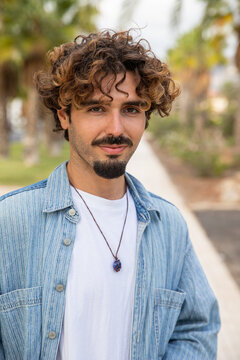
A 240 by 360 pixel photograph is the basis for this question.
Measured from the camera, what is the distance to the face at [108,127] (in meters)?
1.70

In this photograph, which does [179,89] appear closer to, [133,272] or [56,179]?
[56,179]

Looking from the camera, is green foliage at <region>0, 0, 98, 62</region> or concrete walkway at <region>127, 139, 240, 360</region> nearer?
concrete walkway at <region>127, 139, 240, 360</region>

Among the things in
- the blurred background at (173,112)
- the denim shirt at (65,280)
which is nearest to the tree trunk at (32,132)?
the blurred background at (173,112)

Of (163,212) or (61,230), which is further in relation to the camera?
(163,212)

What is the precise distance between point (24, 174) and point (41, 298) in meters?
14.3

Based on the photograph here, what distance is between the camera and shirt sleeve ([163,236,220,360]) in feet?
6.02

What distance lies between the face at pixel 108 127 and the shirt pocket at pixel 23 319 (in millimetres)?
534

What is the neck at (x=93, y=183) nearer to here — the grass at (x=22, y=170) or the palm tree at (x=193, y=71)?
the grass at (x=22, y=170)

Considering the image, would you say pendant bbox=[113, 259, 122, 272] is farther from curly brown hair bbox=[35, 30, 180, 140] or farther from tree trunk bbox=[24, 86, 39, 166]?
tree trunk bbox=[24, 86, 39, 166]

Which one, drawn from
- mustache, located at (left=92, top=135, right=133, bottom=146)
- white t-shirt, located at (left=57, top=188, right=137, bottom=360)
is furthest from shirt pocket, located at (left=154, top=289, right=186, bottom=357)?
mustache, located at (left=92, top=135, right=133, bottom=146)

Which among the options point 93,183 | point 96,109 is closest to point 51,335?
point 93,183

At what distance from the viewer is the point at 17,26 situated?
16234 mm

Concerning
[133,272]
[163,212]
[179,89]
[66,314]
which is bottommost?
[66,314]

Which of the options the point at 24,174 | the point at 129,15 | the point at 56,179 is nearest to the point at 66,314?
the point at 56,179
